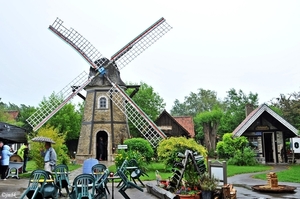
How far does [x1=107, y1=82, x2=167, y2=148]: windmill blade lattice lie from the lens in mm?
21136

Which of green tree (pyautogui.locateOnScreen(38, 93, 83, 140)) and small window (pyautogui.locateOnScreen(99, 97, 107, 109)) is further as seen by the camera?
green tree (pyautogui.locateOnScreen(38, 93, 83, 140))

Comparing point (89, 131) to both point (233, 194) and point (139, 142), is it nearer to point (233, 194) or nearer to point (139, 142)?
point (139, 142)

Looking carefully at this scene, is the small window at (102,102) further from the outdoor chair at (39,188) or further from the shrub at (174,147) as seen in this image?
the outdoor chair at (39,188)

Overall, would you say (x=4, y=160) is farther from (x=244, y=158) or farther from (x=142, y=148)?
(x=244, y=158)

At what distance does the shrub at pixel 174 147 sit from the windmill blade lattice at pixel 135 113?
5257mm

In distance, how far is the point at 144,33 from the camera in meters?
23.5

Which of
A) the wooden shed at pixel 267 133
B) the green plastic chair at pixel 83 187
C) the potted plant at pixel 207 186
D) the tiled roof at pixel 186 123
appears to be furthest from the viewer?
the tiled roof at pixel 186 123

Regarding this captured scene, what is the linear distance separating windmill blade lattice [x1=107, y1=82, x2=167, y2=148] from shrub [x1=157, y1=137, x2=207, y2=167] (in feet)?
17.2

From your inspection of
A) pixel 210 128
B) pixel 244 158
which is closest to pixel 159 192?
pixel 244 158

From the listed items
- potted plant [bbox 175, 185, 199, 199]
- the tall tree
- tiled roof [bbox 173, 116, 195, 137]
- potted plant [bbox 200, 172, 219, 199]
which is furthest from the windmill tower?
the tall tree

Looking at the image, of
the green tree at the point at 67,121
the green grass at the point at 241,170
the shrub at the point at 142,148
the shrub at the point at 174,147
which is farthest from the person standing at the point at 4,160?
the green tree at the point at 67,121

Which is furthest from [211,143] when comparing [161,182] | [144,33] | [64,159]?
[161,182]

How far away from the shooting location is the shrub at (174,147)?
46.0 ft

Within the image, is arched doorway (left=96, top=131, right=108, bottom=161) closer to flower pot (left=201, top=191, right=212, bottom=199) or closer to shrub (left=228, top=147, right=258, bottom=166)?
shrub (left=228, top=147, right=258, bottom=166)
